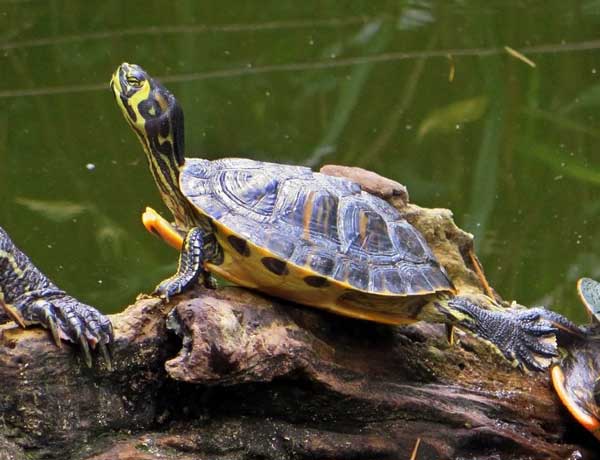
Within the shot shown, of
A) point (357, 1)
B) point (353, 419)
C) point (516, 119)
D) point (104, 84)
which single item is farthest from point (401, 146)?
point (353, 419)

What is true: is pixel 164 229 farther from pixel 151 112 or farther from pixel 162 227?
pixel 151 112

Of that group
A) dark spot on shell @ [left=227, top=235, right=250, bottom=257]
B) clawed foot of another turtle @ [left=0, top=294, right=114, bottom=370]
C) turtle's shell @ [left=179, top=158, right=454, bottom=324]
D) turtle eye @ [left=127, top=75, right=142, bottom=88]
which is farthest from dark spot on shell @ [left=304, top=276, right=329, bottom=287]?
turtle eye @ [left=127, top=75, right=142, bottom=88]

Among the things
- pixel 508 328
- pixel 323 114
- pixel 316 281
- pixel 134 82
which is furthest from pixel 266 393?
pixel 323 114

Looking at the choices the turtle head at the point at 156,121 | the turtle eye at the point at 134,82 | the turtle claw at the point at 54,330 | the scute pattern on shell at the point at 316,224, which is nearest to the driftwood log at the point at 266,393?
the turtle claw at the point at 54,330

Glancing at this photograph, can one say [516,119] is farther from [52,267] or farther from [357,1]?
[52,267]

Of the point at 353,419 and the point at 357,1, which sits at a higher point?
the point at 357,1

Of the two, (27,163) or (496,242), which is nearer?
(496,242)
